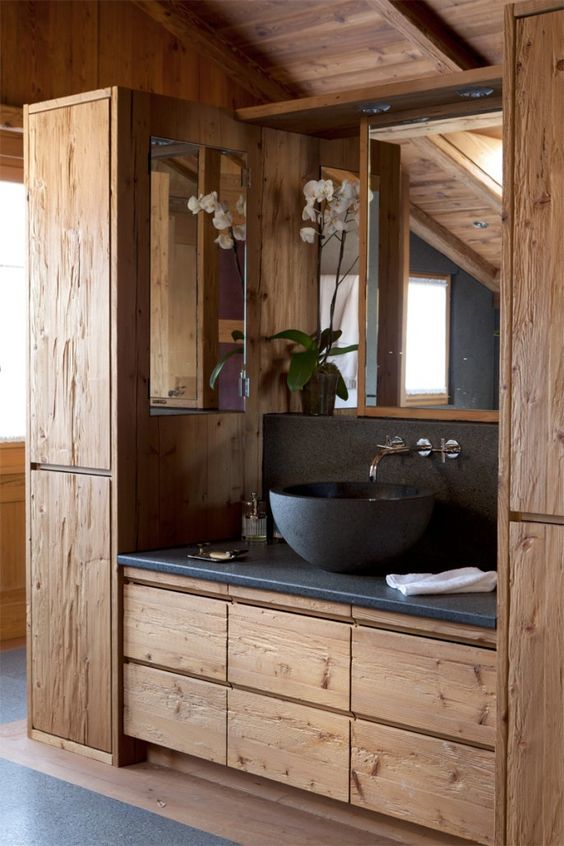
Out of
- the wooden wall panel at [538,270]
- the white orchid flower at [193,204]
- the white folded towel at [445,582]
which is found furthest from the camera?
the white orchid flower at [193,204]

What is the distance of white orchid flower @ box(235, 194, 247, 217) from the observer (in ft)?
12.3

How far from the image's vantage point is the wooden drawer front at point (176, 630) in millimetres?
3254

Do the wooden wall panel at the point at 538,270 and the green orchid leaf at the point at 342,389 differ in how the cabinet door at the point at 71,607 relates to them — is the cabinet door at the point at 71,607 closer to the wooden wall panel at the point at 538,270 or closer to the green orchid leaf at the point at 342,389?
the green orchid leaf at the point at 342,389

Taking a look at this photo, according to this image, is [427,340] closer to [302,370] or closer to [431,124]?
[302,370]

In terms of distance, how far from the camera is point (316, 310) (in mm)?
3920

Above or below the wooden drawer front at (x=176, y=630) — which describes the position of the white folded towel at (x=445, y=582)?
above

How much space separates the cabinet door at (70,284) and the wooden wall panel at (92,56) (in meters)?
1.24

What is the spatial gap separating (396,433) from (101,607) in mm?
1056

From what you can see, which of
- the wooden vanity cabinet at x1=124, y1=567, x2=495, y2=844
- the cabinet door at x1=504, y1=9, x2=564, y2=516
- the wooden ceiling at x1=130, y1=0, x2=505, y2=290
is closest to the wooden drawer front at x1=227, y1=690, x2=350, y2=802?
the wooden vanity cabinet at x1=124, y1=567, x2=495, y2=844

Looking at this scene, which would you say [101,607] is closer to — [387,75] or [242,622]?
[242,622]

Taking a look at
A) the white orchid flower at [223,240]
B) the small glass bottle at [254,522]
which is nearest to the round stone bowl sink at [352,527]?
the small glass bottle at [254,522]

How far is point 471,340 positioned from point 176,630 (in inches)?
47.7

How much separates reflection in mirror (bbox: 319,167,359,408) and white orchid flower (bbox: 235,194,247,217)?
30 centimetres

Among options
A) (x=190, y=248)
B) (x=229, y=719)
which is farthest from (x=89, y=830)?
(x=190, y=248)
